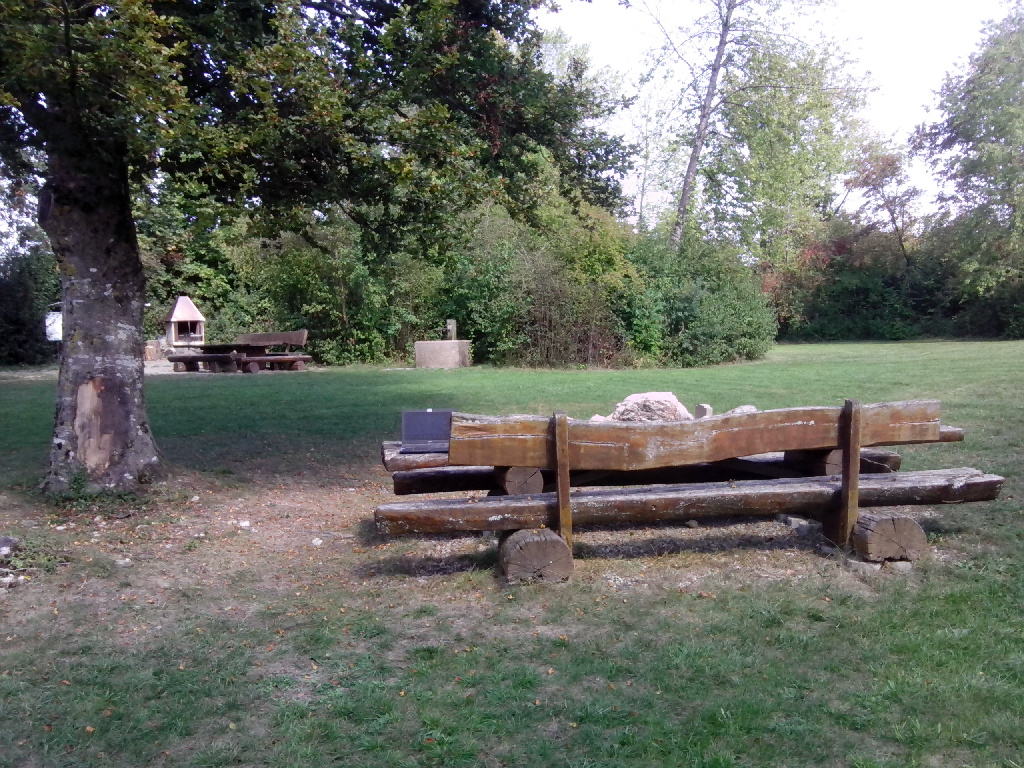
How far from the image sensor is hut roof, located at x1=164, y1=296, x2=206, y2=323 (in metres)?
Result: 25.0

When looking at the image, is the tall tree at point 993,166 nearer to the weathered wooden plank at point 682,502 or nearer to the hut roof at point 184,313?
the hut roof at point 184,313

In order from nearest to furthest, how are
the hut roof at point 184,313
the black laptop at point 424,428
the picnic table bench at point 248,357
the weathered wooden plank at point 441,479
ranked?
the weathered wooden plank at point 441,479
the black laptop at point 424,428
the picnic table bench at point 248,357
the hut roof at point 184,313

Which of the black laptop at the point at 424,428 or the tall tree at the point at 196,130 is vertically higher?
the tall tree at the point at 196,130

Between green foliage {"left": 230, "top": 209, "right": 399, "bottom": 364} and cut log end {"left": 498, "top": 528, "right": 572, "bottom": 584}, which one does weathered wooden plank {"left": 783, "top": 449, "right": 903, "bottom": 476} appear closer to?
cut log end {"left": 498, "top": 528, "right": 572, "bottom": 584}

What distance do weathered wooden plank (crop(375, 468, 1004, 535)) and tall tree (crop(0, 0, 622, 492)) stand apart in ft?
10.3

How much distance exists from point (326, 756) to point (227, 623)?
5.95 feet

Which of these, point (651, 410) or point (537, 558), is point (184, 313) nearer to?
point (651, 410)

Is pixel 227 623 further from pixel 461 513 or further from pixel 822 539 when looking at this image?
pixel 822 539

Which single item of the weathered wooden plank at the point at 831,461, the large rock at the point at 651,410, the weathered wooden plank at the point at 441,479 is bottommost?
the weathered wooden plank at the point at 441,479

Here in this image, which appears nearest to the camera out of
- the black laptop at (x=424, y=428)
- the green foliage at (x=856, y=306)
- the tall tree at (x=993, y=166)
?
the black laptop at (x=424, y=428)

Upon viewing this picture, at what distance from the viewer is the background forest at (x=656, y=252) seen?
980cm

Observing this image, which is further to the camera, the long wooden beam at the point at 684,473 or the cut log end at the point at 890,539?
the long wooden beam at the point at 684,473

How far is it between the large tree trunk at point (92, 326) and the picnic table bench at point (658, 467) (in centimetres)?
344

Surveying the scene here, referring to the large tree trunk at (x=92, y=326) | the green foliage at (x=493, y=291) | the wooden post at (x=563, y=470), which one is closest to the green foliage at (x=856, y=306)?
the green foliage at (x=493, y=291)
